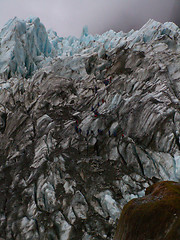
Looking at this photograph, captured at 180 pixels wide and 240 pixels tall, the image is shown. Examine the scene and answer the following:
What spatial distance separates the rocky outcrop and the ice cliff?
12770mm

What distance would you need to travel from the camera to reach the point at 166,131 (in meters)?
27.5

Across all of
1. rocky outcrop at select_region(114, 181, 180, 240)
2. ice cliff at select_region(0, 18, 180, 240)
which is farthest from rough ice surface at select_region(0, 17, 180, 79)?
rocky outcrop at select_region(114, 181, 180, 240)

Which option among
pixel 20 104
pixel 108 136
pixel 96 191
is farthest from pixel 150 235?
pixel 20 104

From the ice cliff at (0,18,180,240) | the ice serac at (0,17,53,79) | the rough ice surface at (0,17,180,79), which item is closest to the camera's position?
the ice cliff at (0,18,180,240)

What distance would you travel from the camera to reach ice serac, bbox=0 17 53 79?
71.2m

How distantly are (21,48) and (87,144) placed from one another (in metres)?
69.3

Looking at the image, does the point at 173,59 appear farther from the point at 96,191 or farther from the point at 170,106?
the point at 96,191

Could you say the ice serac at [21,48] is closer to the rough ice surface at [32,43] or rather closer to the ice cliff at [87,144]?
the rough ice surface at [32,43]

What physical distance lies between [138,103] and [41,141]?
2233cm

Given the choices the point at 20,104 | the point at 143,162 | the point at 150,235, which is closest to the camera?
the point at 150,235

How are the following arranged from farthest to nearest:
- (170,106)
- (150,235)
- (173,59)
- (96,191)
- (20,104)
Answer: (20,104), (173,59), (170,106), (96,191), (150,235)

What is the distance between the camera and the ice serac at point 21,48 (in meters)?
71.2

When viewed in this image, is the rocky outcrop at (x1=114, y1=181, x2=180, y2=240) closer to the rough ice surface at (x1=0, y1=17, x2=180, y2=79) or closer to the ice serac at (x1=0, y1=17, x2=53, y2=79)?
the rough ice surface at (x1=0, y1=17, x2=180, y2=79)

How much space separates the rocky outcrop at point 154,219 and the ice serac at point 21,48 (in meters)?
72.9
